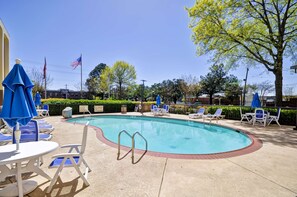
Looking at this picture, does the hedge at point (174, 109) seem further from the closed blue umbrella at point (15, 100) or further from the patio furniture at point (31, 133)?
the closed blue umbrella at point (15, 100)

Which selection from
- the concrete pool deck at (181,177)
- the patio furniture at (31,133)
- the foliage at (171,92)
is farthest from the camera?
the foliage at (171,92)

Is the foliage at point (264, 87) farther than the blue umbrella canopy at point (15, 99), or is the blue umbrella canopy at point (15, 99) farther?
the foliage at point (264, 87)

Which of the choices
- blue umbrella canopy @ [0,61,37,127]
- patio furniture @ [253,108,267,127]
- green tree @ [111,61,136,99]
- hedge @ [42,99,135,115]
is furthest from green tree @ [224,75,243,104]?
blue umbrella canopy @ [0,61,37,127]

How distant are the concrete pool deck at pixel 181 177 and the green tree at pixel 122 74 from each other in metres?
26.5

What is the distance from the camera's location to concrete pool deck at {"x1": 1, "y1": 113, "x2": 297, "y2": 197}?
262 centimetres

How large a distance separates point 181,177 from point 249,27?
1387 centimetres

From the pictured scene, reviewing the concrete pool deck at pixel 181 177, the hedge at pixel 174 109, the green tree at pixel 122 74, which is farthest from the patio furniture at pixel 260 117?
the green tree at pixel 122 74

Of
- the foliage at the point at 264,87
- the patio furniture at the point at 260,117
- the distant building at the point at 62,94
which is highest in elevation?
the foliage at the point at 264,87

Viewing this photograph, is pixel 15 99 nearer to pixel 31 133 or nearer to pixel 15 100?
pixel 15 100

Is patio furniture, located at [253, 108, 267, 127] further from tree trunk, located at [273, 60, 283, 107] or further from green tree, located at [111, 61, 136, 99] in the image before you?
green tree, located at [111, 61, 136, 99]

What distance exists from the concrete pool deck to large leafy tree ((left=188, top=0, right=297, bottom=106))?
419 inches

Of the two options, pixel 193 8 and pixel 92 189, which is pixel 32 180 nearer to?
pixel 92 189

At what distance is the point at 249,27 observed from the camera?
12.6 metres

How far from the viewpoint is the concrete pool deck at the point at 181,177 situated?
8.58 feet
